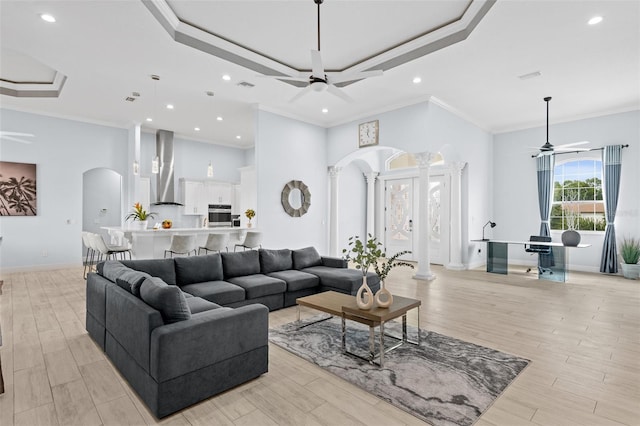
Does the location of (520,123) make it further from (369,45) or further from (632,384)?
(632,384)

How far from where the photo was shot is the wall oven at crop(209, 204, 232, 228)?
9.69m

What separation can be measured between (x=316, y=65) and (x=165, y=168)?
6385 mm

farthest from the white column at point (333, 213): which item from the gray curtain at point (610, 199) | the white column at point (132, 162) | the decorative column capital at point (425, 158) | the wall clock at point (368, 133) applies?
the gray curtain at point (610, 199)

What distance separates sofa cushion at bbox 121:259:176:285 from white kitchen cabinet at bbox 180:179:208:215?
5.66m

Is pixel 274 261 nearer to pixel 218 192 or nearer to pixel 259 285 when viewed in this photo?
pixel 259 285

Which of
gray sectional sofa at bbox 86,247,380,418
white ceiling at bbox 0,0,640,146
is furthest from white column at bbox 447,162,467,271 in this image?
gray sectional sofa at bbox 86,247,380,418

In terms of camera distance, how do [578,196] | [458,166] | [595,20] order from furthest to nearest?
1. [458,166]
2. [578,196]
3. [595,20]

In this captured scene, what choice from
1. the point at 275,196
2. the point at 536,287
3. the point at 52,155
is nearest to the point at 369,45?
the point at 275,196

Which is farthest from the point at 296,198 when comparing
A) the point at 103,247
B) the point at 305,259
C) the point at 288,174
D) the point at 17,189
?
the point at 17,189

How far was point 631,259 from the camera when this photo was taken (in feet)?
21.4

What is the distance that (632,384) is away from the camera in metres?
2.53

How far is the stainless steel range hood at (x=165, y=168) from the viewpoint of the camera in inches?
340

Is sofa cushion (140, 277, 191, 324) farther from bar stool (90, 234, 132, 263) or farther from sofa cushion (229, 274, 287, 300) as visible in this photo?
bar stool (90, 234, 132, 263)

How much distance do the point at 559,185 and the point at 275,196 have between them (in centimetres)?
655
